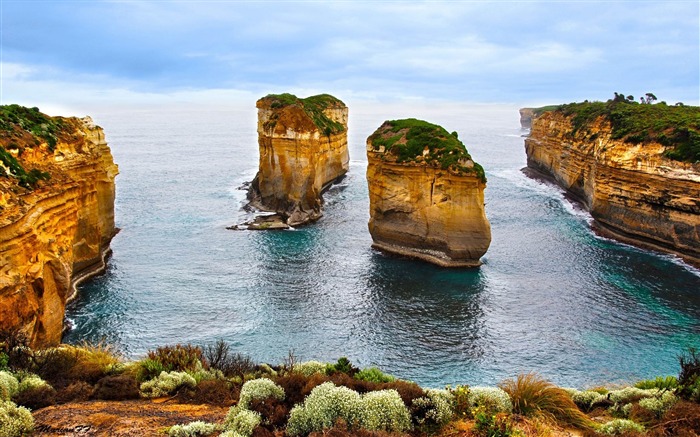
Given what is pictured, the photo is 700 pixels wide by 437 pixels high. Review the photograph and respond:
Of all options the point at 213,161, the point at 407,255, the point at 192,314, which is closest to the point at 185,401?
the point at 192,314

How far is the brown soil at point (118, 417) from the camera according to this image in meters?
11.8

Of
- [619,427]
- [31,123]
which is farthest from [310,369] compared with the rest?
[31,123]

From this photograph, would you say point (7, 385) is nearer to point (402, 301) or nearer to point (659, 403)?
point (659, 403)

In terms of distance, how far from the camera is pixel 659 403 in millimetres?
13461

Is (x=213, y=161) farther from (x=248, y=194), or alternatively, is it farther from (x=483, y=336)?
(x=483, y=336)

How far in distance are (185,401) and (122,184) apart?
70921 mm

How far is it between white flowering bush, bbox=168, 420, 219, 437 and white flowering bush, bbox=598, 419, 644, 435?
853 cm

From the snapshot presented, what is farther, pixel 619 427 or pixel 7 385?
pixel 7 385

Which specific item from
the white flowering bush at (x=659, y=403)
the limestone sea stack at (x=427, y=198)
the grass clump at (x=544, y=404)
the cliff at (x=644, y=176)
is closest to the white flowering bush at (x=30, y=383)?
the grass clump at (x=544, y=404)

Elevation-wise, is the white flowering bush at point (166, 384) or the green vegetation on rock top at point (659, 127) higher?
the green vegetation on rock top at point (659, 127)

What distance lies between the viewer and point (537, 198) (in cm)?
6875

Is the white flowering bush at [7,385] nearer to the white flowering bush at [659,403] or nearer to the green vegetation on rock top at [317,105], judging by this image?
the white flowering bush at [659,403]

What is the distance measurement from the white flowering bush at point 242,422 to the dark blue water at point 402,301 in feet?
51.6

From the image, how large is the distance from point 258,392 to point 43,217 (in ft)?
58.9
